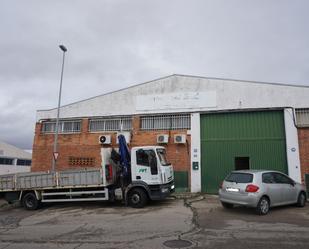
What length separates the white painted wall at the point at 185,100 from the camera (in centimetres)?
1736

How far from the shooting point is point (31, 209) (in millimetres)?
14922

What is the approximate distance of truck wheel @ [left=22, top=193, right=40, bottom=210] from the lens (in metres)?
14.9

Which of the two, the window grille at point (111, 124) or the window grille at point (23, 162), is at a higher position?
the window grille at point (111, 124)

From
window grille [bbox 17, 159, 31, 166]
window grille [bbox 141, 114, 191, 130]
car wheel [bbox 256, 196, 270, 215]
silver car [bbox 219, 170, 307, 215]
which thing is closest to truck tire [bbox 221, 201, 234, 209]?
silver car [bbox 219, 170, 307, 215]

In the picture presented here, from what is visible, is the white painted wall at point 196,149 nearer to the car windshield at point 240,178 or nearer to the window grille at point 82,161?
the car windshield at point 240,178

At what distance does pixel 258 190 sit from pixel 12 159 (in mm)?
43782

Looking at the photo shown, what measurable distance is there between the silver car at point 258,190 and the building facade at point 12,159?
37661mm

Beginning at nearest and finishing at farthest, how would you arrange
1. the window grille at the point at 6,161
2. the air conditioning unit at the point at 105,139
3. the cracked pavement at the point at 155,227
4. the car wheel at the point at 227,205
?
1. the cracked pavement at the point at 155,227
2. the car wheel at the point at 227,205
3. the air conditioning unit at the point at 105,139
4. the window grille at the point at 6,161

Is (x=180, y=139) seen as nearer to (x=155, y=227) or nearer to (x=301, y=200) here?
(x=301, y=200)

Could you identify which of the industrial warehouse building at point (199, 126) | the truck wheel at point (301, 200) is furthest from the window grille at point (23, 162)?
the truck wheel at point (301, 200)

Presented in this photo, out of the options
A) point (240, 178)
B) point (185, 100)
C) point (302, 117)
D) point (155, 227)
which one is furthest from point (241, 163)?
Answer: point (155, 227)

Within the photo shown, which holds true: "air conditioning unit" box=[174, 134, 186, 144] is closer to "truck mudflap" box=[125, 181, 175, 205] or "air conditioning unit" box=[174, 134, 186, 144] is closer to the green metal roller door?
the green metal roller door

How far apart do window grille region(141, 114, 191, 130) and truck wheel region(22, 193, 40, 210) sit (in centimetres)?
756

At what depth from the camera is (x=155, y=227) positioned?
31.2 feet
